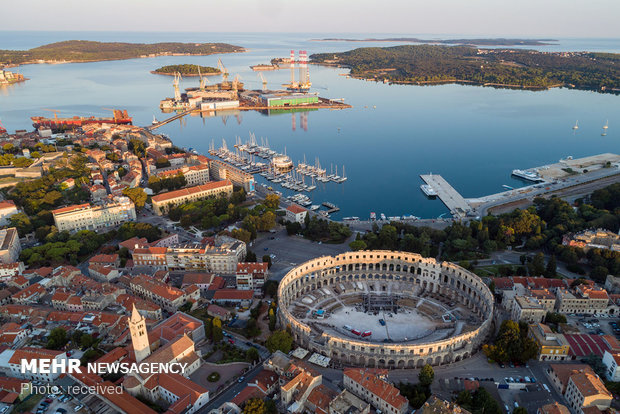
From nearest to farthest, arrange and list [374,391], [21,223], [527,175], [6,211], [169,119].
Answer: [374,391], [21,223], [6,211], [527,175], [169,119]

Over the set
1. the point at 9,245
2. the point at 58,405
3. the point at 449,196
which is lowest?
the point at 449,196

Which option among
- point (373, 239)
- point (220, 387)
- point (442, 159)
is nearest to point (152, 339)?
point (220, 387)

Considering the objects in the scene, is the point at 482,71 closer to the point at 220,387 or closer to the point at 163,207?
the point at 163,207

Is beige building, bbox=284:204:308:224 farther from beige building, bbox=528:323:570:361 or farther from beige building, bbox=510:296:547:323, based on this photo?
beige building, bbox=528:323:570:361

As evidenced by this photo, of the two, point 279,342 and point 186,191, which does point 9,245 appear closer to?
point 186,191

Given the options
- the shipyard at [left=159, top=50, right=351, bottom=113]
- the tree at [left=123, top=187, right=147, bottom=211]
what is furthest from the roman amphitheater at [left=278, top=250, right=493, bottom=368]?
the shipyard at [left=159, top=50, right=351, bottom=113]

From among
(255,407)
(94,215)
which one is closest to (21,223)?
(94,215)

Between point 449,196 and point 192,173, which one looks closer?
point 449,196
